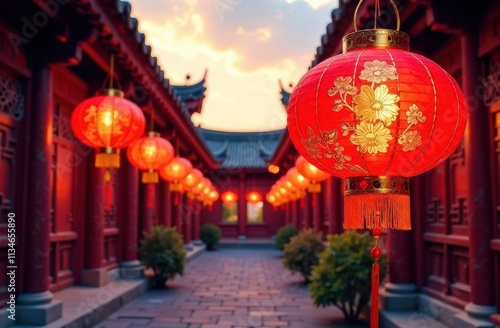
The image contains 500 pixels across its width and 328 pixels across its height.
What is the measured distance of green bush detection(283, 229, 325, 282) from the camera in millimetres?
10883

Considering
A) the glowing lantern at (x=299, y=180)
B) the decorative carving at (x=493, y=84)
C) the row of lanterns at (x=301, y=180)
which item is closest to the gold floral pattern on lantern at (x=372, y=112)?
the row of lanterns at (x=301, y=180)

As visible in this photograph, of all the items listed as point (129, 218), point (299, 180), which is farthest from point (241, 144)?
point (129, 218)

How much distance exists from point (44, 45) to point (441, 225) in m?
5.01

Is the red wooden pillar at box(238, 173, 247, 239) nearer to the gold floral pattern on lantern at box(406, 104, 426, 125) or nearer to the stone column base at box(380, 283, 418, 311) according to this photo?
the stone column base at box(380, 283, 418, 311)

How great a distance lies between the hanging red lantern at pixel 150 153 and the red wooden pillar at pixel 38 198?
7.89 ft

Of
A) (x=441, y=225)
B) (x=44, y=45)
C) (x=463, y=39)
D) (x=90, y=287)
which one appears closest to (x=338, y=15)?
(x=463, y=39)

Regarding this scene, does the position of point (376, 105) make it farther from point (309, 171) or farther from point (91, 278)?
point (309, 171)

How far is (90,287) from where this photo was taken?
27.1 feet

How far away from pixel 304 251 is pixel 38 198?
6209mm

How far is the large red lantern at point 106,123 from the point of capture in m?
5.82

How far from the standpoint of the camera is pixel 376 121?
273 centimetres

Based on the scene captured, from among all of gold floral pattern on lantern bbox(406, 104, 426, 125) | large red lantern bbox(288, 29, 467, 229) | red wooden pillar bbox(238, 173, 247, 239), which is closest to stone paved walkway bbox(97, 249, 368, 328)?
large red lantern bbox(288, 29, 467, 229)

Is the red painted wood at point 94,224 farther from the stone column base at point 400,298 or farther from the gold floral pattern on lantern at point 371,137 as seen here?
the gold floral pattern on lantern at point 371,137

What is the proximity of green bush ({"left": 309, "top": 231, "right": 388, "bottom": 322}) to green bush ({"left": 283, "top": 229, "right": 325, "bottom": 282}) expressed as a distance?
141 inches
